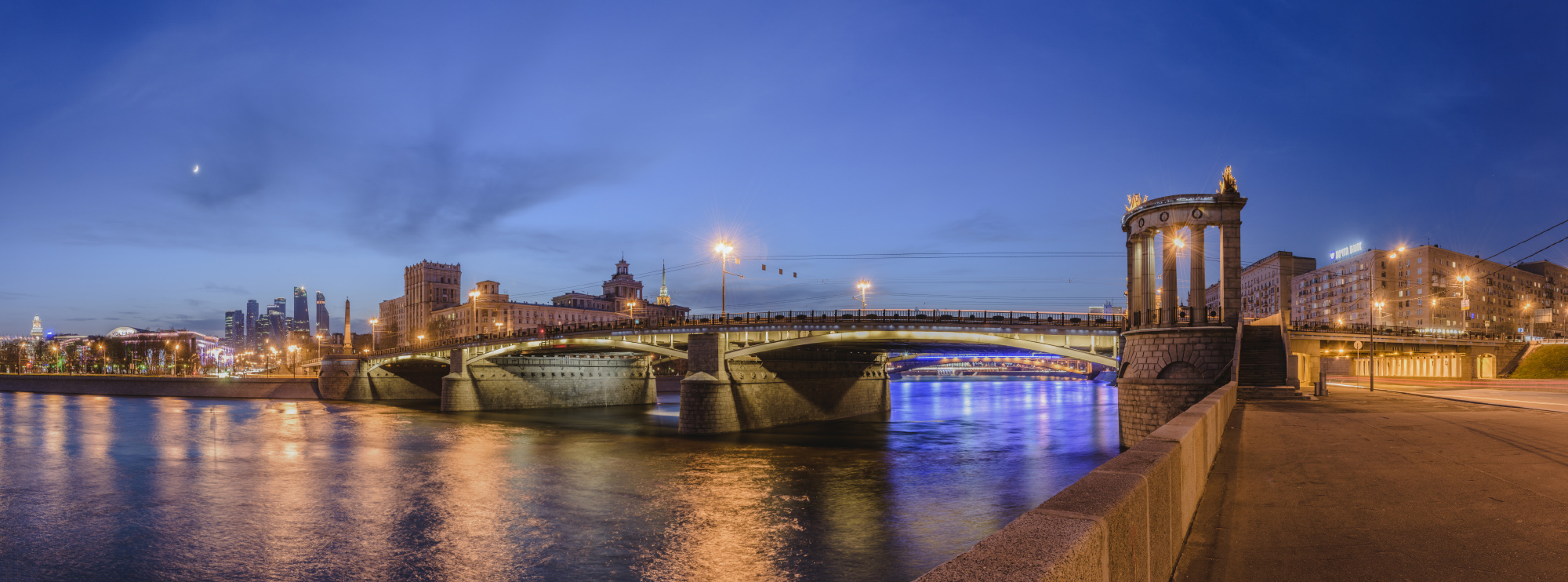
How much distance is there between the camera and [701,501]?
26859mm

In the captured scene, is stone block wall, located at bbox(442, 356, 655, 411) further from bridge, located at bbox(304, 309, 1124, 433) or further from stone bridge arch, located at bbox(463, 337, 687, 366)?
stone bridge arch, located at bbox(463, 337, 687, 366)

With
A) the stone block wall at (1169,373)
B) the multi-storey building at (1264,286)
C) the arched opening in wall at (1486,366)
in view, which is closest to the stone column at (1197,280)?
the stone block wall at (1169,373)

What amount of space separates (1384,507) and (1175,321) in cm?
2743

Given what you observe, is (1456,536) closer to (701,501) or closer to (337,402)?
(701,501)

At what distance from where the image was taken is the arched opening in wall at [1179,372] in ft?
110

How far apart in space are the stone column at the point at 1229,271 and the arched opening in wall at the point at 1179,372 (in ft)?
8.36

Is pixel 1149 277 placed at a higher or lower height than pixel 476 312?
lower

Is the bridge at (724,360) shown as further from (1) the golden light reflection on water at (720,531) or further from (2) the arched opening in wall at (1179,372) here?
(1) the golden light reflection on water at (720,531)

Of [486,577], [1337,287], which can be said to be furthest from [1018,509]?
[1337,287]

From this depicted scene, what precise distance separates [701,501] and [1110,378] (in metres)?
139

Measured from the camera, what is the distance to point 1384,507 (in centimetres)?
895

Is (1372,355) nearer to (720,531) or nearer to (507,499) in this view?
(720,531)

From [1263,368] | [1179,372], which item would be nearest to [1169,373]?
[1179,372]

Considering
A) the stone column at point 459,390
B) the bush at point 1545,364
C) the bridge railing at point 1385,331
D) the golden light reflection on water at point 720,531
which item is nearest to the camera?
the golden light reflection on water at point 720,531
